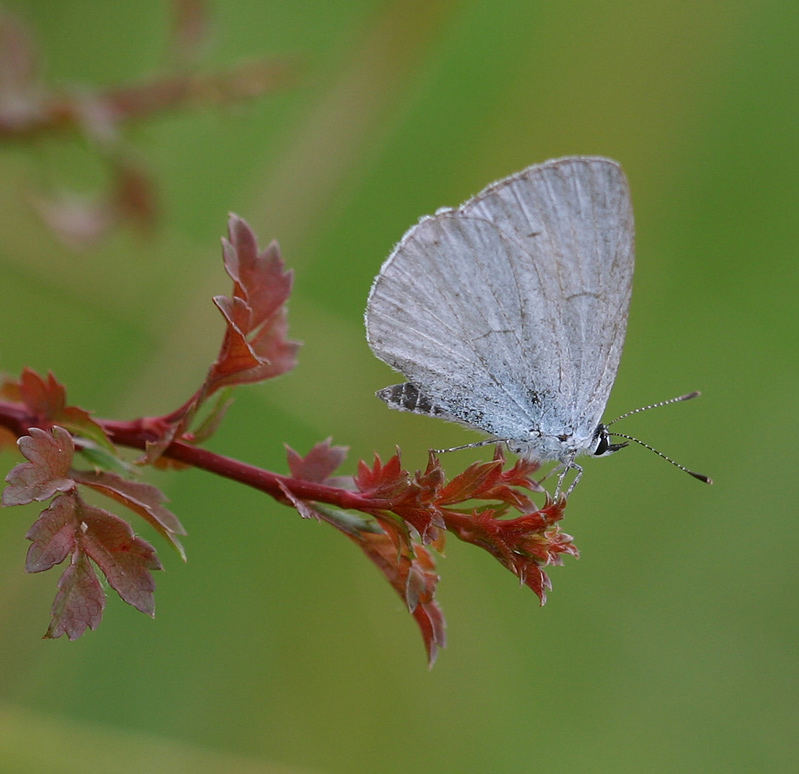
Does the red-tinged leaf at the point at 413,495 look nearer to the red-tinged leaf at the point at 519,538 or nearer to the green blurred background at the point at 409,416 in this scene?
the red-tinged leaf at the point at 519,538

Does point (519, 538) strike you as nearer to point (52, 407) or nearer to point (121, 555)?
point (121, 555)

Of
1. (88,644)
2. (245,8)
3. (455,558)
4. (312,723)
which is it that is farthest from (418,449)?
(245,8)

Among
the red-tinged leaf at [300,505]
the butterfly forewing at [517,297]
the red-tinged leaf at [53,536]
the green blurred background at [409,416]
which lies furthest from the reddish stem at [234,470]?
the green blurred background at [409,416]

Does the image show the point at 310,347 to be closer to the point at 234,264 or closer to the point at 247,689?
the point at 247,689

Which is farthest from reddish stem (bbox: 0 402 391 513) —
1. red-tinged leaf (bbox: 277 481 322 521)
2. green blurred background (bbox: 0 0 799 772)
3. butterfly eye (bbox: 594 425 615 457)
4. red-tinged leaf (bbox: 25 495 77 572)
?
green blurred background (bbox: 0 0 799 772)

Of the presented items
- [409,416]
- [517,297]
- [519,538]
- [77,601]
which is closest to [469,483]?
[519,538]
